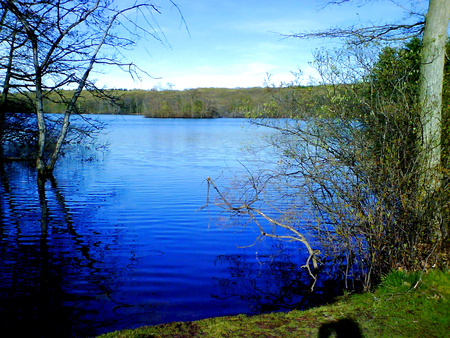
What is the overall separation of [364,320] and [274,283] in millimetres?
2572

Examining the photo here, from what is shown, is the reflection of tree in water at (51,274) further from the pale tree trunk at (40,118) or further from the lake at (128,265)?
the pale tree trunk at (40,118)

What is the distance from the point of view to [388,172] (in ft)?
19.9

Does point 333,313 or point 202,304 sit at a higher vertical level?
point 333,313

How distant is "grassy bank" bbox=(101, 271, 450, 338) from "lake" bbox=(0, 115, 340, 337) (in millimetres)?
1115

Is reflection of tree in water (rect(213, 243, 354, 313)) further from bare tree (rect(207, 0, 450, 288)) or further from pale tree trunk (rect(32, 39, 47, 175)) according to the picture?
pale tree trunk (rect(32, 39, 47, 175))

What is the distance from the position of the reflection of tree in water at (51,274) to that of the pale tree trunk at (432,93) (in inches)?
190

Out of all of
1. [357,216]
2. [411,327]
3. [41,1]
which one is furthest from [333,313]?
[41,1]

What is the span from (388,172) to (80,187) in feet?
43.3

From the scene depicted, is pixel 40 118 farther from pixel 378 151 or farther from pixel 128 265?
pixel 378 151

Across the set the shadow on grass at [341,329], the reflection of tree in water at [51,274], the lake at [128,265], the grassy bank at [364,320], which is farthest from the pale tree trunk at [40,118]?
the shadow on grass at [341,329]

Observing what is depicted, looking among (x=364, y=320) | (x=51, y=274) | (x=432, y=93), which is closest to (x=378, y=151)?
(x=432, y=93)

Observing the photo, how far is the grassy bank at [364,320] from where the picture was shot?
4.60 meters

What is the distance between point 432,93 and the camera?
656 centimetres

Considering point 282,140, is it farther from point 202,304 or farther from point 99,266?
point 99,266
